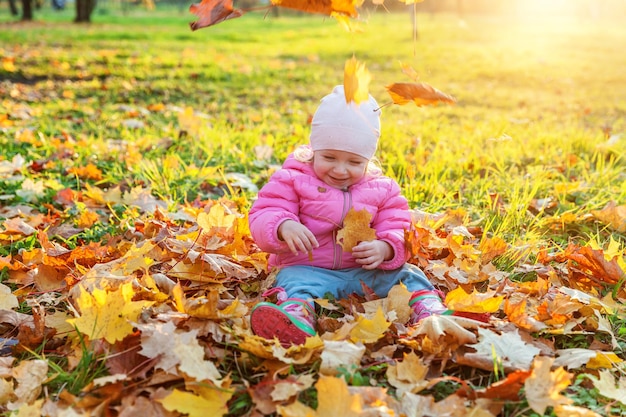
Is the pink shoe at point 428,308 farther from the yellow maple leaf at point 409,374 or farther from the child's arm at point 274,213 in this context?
the child's arm at point 274,213

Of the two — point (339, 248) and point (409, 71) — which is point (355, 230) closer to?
point (339, 248)

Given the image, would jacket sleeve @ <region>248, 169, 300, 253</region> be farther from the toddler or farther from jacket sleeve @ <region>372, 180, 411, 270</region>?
jacket sleeve @ <region>372, 180, 411, 270</region>

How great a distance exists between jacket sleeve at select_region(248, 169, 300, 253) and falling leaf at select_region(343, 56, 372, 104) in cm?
79

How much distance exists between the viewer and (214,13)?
155 centimetres

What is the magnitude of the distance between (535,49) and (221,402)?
1567cm

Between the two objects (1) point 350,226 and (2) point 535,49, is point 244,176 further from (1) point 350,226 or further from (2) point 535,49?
(2) point 535,49

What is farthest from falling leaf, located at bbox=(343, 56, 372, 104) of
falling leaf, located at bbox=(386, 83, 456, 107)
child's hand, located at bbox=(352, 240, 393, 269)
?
child's hand, located at bbox=(352, 240, 393, 269)

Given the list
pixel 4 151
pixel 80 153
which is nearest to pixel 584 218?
pixel 80 153

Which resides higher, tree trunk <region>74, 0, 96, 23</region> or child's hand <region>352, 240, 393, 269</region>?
tree trunk <region>74, 0, 96, 23</region>

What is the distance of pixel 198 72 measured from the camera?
30.3 ft

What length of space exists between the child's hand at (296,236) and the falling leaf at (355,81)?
73 centimetres

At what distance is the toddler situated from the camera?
2.20 m

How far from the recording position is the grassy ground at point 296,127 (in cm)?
336

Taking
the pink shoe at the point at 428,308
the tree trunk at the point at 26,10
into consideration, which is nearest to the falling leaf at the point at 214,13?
the pink shoe at the point at 428,308
